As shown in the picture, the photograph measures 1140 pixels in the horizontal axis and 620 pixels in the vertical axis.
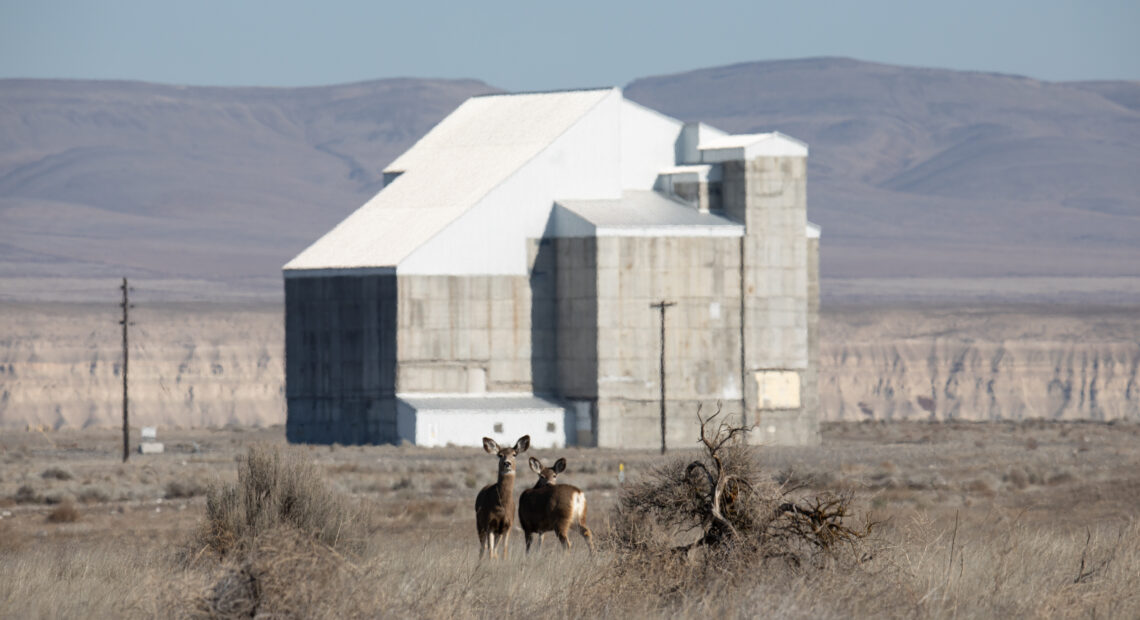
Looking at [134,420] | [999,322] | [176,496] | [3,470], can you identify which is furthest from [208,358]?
[176,496]

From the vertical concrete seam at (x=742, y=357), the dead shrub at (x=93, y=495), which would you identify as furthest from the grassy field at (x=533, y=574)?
the vertical concrete seam at (x=742, y=357)

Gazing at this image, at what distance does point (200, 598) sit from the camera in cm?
1866

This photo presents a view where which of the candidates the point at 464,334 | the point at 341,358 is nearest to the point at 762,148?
the point at 464,334

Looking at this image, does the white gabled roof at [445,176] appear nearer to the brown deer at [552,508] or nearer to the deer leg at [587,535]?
the brown deer at [552,508]

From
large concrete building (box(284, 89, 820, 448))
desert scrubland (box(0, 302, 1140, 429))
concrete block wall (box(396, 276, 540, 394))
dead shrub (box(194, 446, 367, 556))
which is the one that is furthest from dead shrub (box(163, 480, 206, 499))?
desert scrubland (box(0, 302, 1140, 429))

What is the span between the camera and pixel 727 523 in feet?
67.7

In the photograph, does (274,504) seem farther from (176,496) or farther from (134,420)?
(134,420)

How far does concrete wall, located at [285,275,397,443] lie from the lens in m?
78.1

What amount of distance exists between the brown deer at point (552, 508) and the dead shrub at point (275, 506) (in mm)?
2220

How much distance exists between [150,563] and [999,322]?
180 meters

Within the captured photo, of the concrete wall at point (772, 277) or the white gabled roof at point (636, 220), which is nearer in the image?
the white gabled roof at point (636, 220)

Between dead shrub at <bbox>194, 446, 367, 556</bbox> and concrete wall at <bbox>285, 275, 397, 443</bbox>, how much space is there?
174 feet

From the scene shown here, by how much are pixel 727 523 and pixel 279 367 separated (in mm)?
160933

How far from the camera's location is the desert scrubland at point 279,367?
547 feet
